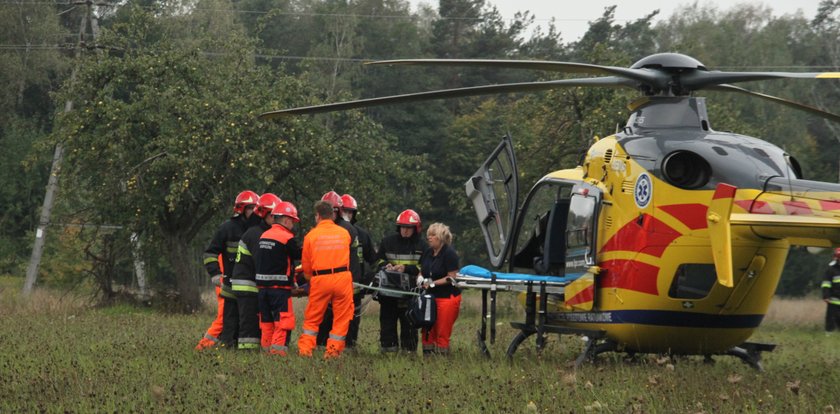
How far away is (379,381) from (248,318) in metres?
3.26

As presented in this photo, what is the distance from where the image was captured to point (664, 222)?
11.2m

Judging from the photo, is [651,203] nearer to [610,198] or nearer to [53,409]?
[610,198]

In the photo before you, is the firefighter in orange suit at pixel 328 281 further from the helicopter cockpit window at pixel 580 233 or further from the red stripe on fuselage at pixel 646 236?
the red stripe on fuselage at pixel 646 236

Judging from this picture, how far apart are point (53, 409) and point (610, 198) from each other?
232 inches

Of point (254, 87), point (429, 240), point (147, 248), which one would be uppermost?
point (254, 87)

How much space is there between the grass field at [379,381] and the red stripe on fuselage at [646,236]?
1.14m

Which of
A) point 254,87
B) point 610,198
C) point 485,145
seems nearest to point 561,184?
point 610,198

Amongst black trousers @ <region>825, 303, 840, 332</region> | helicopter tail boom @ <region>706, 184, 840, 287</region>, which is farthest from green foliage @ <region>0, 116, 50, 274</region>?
helicopter tail boom @ <region>706, 184, 840, 287</region>

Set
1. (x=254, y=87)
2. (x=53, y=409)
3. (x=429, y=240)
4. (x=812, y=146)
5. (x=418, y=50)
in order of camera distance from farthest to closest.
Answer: (x=418, y=50)
(x=812, y=146)
(x=254, y=87)
(x=429, y=240)
(x=53, y=409)

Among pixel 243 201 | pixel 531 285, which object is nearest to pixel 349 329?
pixel 243 201

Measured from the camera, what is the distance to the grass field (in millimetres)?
8953

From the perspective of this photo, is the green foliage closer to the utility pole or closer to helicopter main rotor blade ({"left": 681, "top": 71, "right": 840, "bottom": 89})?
the utility pole

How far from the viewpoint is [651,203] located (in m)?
11.3

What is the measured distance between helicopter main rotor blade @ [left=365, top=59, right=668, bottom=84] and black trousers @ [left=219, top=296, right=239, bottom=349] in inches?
162
